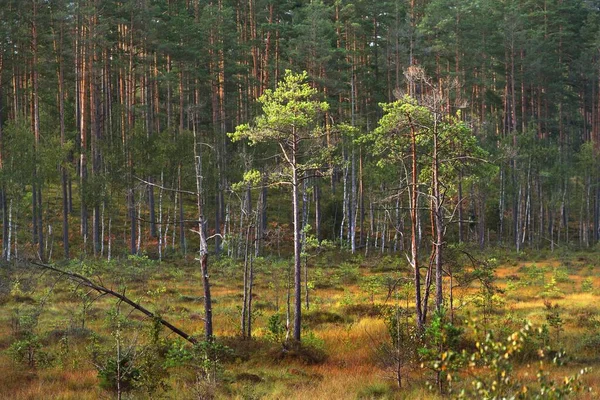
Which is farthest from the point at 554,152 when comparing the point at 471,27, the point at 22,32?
the point at 22,32

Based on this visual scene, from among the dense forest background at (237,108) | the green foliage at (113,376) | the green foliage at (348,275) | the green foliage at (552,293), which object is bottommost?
the green foliage at (552,293)

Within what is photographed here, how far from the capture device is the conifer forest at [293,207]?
43.2ft

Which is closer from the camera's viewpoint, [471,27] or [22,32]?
[22,32]

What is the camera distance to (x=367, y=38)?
56312mm

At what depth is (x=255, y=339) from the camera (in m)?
16.7

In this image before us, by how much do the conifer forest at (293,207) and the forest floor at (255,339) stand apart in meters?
0.12

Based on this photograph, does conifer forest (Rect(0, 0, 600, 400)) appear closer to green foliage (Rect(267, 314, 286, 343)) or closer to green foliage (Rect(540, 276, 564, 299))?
green foliage (Rect(267, 314, 286, 343))

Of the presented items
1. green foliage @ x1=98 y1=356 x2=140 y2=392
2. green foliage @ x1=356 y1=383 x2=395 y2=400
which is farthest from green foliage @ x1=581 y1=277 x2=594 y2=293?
green foliage @ x1=98 y1=356 x2=140 y2=392

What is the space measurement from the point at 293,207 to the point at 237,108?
112 feet

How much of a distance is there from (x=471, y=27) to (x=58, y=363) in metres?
50.7

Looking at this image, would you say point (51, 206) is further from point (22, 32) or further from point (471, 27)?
point (471, 27)

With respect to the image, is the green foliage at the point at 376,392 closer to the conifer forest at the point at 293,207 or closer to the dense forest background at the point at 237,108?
the conifer forest at the point at 293,207

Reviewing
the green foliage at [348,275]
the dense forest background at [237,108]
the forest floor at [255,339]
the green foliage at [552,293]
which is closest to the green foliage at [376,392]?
the forest floor at [255,339]

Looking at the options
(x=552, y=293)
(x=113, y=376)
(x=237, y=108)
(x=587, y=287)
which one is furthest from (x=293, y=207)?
(x=237, y=108)
